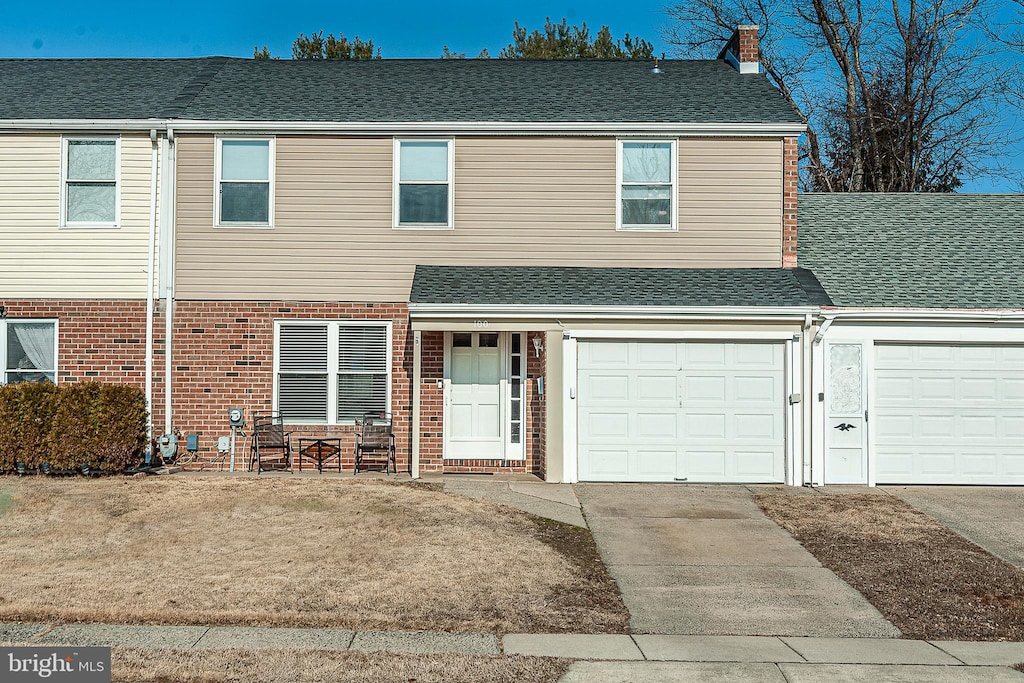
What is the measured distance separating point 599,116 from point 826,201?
17.5 feet

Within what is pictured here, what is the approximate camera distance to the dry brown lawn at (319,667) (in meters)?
6.82

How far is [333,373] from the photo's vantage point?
1551 centimetres

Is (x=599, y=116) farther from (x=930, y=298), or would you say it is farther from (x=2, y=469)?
(x=2, y=469)

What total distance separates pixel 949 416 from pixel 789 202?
383 cm

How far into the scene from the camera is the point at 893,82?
30.9 meters

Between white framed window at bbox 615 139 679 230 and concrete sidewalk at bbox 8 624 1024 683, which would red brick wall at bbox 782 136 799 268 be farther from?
concrete sidewalk at bbox 8 624 1024 683

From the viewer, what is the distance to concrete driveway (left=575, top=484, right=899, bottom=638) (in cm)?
855

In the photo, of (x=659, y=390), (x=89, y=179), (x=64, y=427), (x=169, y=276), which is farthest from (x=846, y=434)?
(x=89, y=179)

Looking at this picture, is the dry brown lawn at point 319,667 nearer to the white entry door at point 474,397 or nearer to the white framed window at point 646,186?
the white entry door at point 474,397

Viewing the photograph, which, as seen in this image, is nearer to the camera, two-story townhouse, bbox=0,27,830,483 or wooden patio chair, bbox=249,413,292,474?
wooden patio chair, bbox=249,413,292,474

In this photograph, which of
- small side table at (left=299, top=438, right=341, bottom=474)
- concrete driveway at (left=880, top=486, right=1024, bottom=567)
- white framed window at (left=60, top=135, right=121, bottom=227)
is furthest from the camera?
white framed window at (left=60, top=135, right=121, bottom=227)

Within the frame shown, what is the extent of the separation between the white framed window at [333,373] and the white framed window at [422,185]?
1685mm

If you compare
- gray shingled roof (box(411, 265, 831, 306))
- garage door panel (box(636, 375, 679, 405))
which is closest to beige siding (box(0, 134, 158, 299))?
gray shingled roof (box(411, 265, 831, 306))

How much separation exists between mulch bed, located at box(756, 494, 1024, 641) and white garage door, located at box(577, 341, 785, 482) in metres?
1.09
